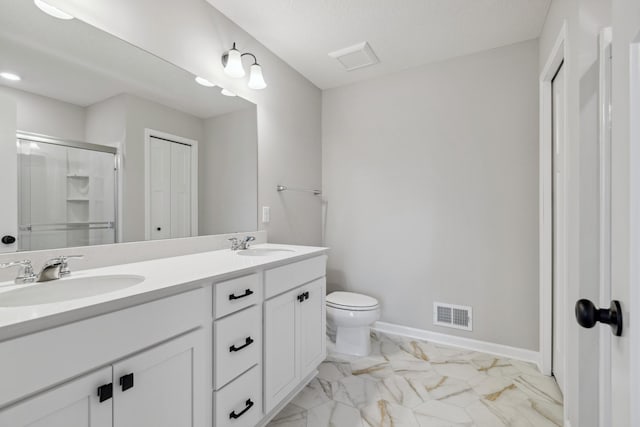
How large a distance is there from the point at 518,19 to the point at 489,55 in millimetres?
341

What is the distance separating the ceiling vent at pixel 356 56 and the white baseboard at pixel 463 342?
223 cm

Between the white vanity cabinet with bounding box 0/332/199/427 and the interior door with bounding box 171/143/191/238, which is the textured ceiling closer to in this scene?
the interior door with bounding box 171/143/191/238

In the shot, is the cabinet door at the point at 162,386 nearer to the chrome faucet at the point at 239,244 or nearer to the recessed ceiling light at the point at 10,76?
the chrome faucet at the point at 239,244

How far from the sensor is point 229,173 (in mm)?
1923

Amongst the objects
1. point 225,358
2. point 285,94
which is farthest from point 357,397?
point 285,94

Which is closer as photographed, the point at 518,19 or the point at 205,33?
the point at 205,33

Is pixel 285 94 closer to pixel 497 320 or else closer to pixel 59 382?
pixel 59 382

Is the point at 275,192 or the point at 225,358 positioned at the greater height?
the point at 275,192

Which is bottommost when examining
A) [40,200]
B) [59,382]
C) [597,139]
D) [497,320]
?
[497,320]

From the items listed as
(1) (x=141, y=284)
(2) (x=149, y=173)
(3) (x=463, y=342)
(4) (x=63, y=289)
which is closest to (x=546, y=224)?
(3) (x=463, y=342)

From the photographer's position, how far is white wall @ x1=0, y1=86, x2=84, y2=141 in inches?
42.7

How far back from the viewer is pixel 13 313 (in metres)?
0.68

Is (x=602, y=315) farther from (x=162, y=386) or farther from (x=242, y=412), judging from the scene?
(x=242, y=412)

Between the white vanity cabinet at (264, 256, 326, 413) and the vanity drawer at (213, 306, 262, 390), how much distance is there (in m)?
0.07
